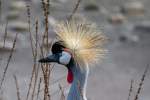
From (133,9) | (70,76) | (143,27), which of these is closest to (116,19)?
(143,27)

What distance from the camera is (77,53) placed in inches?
130

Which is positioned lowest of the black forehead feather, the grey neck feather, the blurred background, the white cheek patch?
the blurred background

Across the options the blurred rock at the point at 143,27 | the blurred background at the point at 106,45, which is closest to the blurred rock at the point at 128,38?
the blurred background at the point at 106,45

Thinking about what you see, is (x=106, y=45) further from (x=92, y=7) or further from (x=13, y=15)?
(x=92, y=7)

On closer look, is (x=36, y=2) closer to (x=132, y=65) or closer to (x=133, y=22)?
(x=133, y=22)

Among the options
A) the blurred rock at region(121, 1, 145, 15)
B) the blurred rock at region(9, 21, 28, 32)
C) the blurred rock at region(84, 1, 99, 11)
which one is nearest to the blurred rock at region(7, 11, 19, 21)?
the blurred rock at region(9, 21, 28, 32)

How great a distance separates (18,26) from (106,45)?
1.76 m

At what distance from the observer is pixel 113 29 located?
1226cm

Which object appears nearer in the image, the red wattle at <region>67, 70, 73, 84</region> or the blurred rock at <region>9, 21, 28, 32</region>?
the red wattle at <region>67, 70, 73, 84</region>

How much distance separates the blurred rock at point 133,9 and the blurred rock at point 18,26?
2.28 m

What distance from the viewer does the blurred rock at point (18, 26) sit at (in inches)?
466

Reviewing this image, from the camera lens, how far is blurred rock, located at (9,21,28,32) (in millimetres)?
11842

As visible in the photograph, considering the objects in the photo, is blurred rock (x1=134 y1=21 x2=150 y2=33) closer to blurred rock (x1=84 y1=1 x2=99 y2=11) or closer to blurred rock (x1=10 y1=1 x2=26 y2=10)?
blurred rock (x1=84 y1=1 x2=99 y2=11)

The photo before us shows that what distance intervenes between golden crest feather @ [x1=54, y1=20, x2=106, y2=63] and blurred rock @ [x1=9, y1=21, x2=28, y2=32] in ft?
27.7
